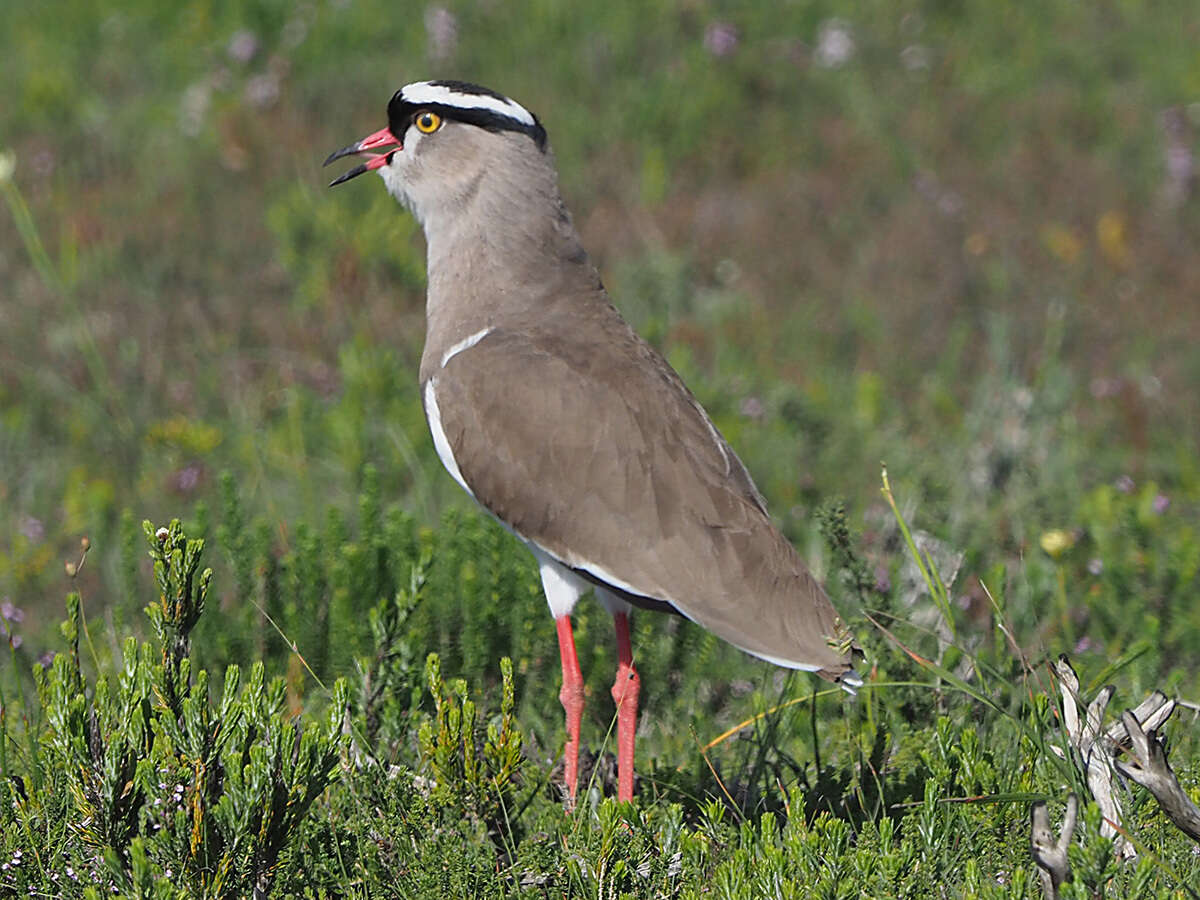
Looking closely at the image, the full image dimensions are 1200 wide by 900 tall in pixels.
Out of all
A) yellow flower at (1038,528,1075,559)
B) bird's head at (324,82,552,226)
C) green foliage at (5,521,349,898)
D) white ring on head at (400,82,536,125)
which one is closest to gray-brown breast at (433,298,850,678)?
bird's head at (324,82,552,226)

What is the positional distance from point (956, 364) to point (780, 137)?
8.60ft

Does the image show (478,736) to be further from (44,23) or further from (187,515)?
(44,23)

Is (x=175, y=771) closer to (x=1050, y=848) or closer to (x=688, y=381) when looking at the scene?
(x=1050, y=848)

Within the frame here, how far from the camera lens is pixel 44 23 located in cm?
1013

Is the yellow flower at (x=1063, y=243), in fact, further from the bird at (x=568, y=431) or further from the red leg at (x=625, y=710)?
the red leg at (x=625, y=710)

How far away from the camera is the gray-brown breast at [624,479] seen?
358 cm

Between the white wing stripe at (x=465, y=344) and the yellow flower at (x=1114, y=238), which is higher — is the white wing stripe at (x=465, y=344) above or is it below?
above

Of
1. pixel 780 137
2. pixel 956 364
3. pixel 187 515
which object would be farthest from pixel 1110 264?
pixel 187 515

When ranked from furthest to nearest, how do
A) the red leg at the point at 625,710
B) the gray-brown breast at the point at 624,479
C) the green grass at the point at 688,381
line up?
the red leg at the point at 625,710, the gray-brown breast at the point at 624,479, the green grass at the point at 688,381

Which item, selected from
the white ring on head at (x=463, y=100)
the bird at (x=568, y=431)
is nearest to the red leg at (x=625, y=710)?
the bird at (x=568, y=431)

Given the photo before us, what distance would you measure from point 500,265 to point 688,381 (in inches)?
88.8

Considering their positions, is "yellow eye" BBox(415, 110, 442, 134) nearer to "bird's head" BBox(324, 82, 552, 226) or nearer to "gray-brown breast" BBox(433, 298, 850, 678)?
"bird's head" BBox(324, 82, 552, 226)

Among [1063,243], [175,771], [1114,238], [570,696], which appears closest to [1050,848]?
[570,696]

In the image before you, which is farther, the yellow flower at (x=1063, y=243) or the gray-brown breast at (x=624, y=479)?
the yellow flower at (x=1063, y=243)
